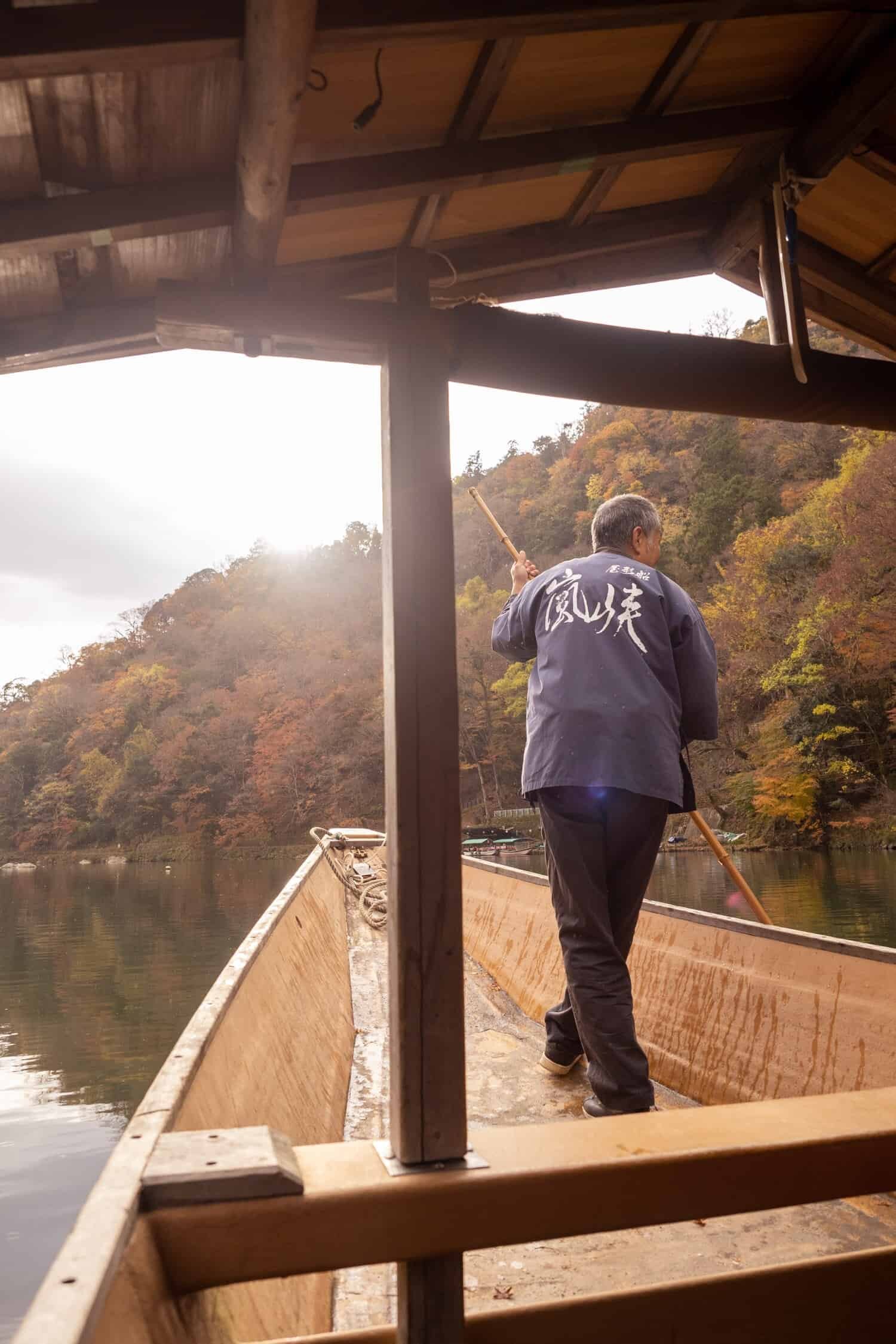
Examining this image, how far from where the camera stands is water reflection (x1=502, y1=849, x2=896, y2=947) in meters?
10.9

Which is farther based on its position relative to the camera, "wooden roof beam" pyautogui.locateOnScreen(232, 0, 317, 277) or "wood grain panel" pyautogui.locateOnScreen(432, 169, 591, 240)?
"wood grain panel" pyautogui.locateOnScreen(432, 169, 591, 240)

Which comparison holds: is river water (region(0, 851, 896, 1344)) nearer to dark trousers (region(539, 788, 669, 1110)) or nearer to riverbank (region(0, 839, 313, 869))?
dark trousers (region(539, 788, 669, 1110))

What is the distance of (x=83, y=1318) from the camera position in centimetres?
71

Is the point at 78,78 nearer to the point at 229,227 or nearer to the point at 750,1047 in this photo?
the point at 229,227

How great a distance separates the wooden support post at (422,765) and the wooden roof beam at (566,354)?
69 mm

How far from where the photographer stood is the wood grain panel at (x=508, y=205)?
1.74 m

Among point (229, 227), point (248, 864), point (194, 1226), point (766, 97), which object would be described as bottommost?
point (248, 864)

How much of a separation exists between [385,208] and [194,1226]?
5.23 feet

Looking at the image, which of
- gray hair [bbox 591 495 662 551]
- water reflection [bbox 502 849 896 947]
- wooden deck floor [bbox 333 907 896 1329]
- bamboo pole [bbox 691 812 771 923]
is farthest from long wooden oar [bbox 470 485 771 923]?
water reflection [bbox 502 849 896 947]

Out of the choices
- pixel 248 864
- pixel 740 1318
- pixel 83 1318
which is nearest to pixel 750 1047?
pixel 740 1318

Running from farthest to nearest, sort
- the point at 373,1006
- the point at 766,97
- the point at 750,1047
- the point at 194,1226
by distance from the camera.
A: the point at 373,1006, the point at 750,1047, the point at 766,97, the point at 194,1226

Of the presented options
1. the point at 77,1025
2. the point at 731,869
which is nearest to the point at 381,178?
the point at 731,869

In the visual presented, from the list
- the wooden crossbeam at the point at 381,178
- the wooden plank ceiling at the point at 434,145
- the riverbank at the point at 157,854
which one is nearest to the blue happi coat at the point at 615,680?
the wooden plank ceiling at the point at 434,145

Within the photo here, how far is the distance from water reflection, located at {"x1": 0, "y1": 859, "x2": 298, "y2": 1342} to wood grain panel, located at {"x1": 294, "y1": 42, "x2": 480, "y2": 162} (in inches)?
190
